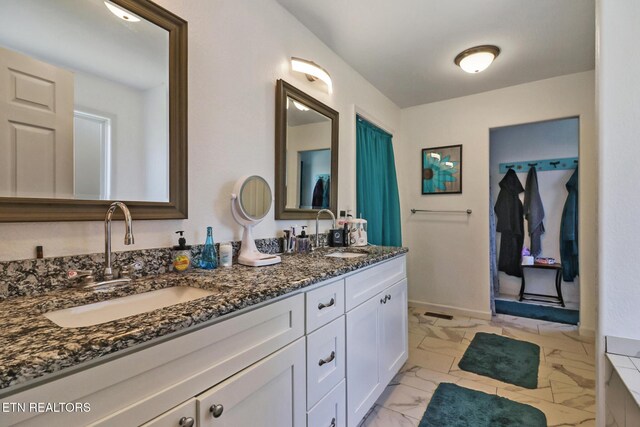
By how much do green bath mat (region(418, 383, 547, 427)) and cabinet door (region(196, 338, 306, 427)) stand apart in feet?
3.16

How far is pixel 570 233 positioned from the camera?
3439mm

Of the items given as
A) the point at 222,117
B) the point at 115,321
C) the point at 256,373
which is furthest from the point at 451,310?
the point at 115,321

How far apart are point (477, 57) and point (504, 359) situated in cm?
233

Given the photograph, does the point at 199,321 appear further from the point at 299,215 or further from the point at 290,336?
the point at 299,215

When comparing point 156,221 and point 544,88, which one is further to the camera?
point 544,88

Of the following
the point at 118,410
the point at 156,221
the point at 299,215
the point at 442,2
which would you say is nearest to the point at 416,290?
A: the point at 299,215

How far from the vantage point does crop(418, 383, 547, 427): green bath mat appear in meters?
1.59

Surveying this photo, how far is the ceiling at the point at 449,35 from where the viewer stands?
1.85 metres

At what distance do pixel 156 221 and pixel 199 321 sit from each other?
0.64 metres

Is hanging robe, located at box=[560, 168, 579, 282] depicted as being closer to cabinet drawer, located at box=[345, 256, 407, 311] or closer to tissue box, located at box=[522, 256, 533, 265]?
tissue box, located at box=[522, 256, 533, 265]

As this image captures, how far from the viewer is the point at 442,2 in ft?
5.92

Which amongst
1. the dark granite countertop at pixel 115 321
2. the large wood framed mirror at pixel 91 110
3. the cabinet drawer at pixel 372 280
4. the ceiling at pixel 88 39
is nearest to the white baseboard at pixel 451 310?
the cabinet drawer at pixel 372 280

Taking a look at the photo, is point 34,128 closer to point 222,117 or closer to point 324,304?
point 222,117

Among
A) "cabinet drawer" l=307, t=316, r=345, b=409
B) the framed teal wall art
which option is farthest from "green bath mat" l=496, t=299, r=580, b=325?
"cabinet drawer" l=307, t=316, r=345, b=409
